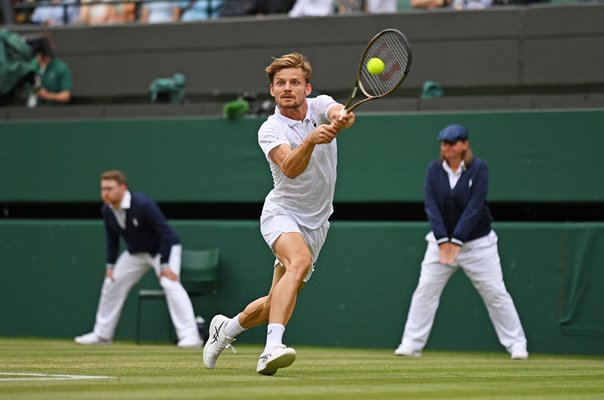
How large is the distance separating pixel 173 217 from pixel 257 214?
1153mm

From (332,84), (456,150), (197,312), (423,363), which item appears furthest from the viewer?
(332,84)

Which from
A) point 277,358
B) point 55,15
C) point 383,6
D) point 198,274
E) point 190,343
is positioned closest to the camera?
point 277,358

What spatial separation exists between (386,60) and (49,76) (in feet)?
29.5

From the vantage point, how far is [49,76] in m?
16.1

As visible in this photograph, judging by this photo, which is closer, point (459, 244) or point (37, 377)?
point (37, 377)

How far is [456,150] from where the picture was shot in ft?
37.2

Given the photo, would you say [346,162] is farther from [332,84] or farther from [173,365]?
[173,365]

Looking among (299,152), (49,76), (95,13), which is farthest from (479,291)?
(95,13)

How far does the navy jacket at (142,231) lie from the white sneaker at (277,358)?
584cm

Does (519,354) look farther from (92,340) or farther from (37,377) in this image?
(37,377)

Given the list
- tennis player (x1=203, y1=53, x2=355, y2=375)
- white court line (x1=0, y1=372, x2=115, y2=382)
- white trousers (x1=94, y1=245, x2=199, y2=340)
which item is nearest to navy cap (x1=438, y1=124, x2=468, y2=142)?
white trousers (x1=94, y1=245, x2=199, y2=340)

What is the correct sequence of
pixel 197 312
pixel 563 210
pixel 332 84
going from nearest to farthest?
pixel 563 210, pixel 197 312, pixel 332 84

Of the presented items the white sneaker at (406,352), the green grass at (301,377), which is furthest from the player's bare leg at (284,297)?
the white sneaker at (406,352)

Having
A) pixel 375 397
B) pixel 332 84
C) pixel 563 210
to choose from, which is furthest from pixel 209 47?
pixel 375 397
